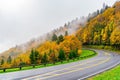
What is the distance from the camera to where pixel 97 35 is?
145125 millimetres

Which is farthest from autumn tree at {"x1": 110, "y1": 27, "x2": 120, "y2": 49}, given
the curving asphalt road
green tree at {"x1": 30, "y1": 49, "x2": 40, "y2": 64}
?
the curving asphalt road

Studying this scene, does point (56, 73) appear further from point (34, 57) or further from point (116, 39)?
point (116, 39)

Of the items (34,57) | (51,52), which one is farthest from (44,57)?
(51,52)

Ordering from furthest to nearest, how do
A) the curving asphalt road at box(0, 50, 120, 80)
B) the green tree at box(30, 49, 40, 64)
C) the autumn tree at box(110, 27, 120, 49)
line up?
1. the autumn tree at box(110, 27, 120, 49)
2. the green tree at box(30, 49, 40, 64)
3. the curving asphalt road at box(0, 50, 120, 80)

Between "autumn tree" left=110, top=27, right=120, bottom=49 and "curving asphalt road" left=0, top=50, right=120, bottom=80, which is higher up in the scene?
"autumn tree" left=110, top=27, right=120, bottom=49

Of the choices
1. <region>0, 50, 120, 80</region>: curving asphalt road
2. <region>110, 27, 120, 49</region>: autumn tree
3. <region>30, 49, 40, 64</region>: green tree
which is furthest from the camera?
<region>110, 27, 120, 49</region>: autumn tree

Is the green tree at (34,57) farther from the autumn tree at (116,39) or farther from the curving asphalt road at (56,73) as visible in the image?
the curving asphalt road at (56,73)

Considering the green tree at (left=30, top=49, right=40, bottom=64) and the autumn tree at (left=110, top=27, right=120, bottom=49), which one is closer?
the green tree at (left=30, top=49, right=40, bottom=64)

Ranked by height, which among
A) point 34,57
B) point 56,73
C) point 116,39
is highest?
point 116,39

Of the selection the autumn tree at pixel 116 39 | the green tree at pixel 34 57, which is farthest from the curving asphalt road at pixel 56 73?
the autumn tree at pixel 116 39

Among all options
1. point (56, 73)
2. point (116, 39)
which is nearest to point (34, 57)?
point (116, 39)

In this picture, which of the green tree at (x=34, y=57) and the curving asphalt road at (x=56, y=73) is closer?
the curving asphalt road at (x=56, y=73)

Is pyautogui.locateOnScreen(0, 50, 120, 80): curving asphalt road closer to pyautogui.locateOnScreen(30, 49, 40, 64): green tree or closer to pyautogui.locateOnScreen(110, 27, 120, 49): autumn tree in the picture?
pyautogui.locateOnScreen(30, 49, 40, 64): green tree

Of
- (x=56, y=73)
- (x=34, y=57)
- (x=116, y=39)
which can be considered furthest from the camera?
(x=116, y=39)
